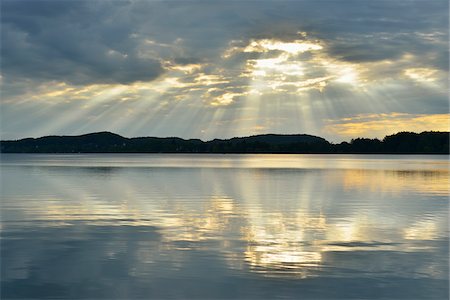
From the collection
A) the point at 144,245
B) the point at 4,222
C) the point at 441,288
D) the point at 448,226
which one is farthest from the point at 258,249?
the point at 4,222

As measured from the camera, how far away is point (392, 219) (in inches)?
1243

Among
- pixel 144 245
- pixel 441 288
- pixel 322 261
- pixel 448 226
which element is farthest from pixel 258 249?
pixel 448 226

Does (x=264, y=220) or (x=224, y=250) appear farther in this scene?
(x=264, y=220)

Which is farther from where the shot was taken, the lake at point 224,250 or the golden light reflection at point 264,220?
the golden light reflection at point 264,220

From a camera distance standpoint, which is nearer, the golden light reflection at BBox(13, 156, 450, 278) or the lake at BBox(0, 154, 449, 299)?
the lake at BBox(0, 154, 449, 299)

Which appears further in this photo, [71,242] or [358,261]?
[71,242]

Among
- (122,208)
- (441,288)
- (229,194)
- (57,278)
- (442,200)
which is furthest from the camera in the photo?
(229,194)

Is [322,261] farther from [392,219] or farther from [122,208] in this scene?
[122,208]

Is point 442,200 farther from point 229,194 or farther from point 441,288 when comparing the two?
point 441,288

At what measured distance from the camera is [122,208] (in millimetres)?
37125

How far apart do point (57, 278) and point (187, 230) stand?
1019cm

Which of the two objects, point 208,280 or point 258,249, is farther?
point 258,249

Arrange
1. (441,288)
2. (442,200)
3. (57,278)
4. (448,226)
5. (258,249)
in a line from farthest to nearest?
(442,200) < (448,226) < (258,249) < (57,278) < (441,288)

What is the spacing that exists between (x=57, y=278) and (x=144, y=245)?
19.1 ft
